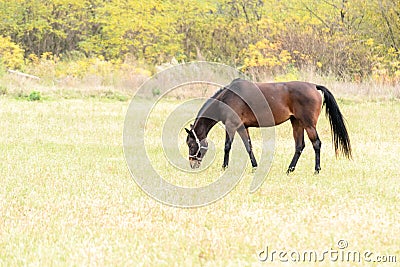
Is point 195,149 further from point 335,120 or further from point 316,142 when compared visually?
point 335,120

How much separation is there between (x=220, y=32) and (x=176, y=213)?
985 inches

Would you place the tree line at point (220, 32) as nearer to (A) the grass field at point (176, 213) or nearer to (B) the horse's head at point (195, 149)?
(A) the grass field at point (176, 213)

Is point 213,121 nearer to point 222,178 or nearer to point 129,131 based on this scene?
point 222,178

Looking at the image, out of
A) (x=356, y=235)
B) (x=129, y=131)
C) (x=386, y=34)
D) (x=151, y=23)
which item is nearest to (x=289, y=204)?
(x=356, y=235)

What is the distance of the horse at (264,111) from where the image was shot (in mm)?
10617

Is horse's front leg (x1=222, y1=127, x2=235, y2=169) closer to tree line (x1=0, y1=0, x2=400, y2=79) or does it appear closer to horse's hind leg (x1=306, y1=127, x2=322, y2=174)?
horse's hind leg (x1=306, y1=127, x2=322, y2=174)

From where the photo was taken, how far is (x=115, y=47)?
106 feet

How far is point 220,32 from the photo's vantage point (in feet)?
105

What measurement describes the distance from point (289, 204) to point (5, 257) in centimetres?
347

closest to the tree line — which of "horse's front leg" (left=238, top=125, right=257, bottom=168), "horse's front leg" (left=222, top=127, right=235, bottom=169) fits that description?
"horse's front leg" (left=238, top=125, right=257, bottom=168)

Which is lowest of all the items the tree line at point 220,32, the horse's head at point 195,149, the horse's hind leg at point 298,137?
the tree line at point 220,32

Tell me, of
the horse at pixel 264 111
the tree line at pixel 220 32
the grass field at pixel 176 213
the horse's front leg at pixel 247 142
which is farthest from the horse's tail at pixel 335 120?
the tree line at pixel 220 32

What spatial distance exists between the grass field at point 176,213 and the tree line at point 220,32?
13.2 m

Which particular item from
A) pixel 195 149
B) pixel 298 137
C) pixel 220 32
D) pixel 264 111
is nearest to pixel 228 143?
pixel 195 149
